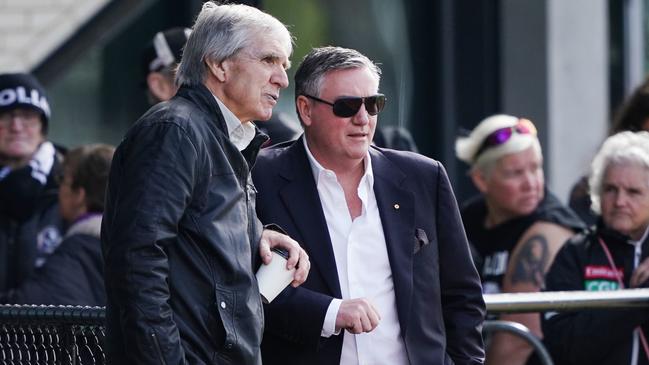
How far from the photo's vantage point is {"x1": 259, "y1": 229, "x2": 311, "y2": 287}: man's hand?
12.8ft

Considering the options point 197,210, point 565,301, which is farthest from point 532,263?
point 197,210

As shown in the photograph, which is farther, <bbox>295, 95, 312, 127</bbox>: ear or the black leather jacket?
<bbox>295, 95, 312, 127</bbox>: ear

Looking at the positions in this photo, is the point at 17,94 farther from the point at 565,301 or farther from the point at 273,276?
the point at 273,276

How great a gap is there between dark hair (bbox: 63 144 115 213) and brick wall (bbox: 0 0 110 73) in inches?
82.6

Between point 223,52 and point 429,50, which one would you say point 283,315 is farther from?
point 429,50

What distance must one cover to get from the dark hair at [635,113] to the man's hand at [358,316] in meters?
2.64

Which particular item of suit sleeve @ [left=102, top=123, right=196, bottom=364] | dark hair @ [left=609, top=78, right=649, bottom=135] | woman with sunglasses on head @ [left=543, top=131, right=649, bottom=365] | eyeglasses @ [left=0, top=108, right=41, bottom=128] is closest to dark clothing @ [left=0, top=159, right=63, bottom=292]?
eyeglasses @ [left=0, top=108, right=41, bottom=128]

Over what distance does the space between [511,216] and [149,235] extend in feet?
11.3

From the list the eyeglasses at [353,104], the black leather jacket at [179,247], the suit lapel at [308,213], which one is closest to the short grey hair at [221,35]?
the black leather jacket at [179,247]

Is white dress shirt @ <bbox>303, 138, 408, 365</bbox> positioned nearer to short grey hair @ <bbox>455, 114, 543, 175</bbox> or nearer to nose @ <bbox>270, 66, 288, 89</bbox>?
nose @ <bbox>270, 66, 288, 89</bbox>

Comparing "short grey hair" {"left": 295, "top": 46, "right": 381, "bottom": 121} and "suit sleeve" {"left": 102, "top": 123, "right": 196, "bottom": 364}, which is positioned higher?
"short grey hair" {"left": 295, "top": 46, "right": 381, "bottom": 121}

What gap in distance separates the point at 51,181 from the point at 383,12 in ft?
11.7

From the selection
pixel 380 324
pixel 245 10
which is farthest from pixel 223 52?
pixel 380 324

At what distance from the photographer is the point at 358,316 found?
4.04 meters
